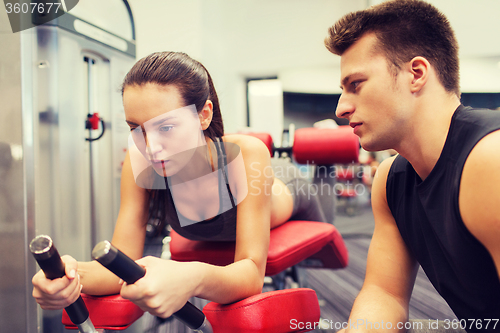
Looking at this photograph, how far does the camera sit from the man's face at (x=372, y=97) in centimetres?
58

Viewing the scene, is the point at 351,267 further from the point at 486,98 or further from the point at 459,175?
the point at 459,175

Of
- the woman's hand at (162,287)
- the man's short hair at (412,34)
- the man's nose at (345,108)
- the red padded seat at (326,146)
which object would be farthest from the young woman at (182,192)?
the red padded seat at (326,146)

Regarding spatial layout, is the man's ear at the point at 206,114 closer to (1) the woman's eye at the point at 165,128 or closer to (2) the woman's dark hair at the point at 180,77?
(2) the woman's dark hair at the point at 180,77

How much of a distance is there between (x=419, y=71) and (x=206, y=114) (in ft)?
1.72

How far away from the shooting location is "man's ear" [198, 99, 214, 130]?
0.80m

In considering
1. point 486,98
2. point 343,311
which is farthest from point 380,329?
point 486,98

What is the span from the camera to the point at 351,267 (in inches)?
84.9

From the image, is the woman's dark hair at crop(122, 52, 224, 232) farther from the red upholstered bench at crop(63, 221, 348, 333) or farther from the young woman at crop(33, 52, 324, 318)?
the red upholstered bench at crop(63, 221, 348, 333)

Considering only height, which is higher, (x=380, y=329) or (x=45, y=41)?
(x=45, y=41)

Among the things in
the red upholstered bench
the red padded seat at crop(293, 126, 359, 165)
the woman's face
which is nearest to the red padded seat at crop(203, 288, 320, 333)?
the red upholstered bench

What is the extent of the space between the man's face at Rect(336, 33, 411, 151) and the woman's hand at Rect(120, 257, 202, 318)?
454 mm

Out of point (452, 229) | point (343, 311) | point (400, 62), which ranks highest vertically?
point (400, 62)

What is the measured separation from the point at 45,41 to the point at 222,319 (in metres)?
1.01

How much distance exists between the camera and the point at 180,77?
0.72 metres
